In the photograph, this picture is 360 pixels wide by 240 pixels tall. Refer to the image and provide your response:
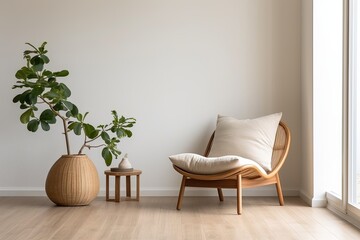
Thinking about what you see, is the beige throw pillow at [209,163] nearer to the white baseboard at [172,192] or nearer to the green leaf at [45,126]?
the white baseboard at [172,192]

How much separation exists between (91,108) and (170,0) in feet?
4.53

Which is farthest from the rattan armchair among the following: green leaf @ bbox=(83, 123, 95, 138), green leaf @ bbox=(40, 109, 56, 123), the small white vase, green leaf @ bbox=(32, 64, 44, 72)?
green leaf @ bbox=(32, 64, 44, 72)

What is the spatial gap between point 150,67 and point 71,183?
1527 millimetres

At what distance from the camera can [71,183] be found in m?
5.64

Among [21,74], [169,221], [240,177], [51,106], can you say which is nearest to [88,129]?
[51,106]

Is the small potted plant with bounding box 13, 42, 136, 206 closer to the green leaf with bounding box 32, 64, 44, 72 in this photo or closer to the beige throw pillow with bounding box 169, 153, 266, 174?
the green leaf with bounding box 32, 64, 44, 72

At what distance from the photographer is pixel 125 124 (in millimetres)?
6426

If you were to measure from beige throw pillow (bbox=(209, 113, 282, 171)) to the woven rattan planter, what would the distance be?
1210 mm

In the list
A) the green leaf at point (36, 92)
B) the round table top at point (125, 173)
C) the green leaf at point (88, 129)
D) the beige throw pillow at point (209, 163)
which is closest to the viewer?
the beige throw pillow at point (209, 163)

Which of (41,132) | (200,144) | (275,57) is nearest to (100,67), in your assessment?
(41,132)

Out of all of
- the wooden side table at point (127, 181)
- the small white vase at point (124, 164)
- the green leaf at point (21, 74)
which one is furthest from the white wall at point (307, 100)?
the green leaf at point (21, 74)

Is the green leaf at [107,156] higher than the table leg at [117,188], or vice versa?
the green leaf at [107,156]

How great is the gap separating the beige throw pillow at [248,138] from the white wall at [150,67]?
0.40 m

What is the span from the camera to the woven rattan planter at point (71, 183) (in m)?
5.63
